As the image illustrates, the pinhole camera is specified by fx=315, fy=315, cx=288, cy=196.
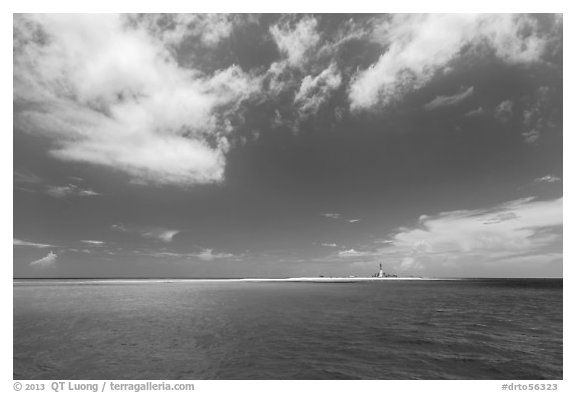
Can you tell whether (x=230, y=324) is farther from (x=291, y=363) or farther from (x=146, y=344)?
(x=291, y=363)

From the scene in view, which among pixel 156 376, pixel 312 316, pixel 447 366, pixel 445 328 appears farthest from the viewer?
pixel 312 316

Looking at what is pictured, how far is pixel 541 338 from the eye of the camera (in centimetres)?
2855

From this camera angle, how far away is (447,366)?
20094 mm

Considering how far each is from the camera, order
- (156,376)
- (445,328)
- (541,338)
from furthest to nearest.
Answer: (445,328), (541,338), (156,376)

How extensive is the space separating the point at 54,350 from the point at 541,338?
4059cm

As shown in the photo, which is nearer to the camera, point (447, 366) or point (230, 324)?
point (447, 366)

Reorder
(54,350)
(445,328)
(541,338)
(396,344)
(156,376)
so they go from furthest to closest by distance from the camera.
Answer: (445,328), (541,338), (396,344), (54,350), (156,376)
